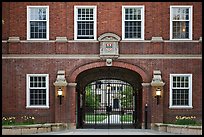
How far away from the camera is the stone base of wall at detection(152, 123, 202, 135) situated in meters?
21.4

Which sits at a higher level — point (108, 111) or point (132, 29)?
point (132, 29)

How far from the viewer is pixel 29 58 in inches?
993

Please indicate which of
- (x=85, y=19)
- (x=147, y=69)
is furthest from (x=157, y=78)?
(x=85, y=19)

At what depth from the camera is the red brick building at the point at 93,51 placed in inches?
989

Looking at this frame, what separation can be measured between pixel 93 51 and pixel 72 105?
3.21 metres

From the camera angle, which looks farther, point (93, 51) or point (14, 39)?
point (93, 51)

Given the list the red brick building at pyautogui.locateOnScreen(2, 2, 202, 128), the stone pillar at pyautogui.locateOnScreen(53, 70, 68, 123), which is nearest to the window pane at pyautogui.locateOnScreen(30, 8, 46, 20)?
the red brick building at pyautogui.locateOnScreen(2, 2, 202, 128)

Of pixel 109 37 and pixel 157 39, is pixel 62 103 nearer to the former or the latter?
pixel 109 37

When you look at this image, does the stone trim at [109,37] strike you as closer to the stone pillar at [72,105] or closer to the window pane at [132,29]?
the window pane at [132,29]

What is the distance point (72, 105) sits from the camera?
2509 centimetres

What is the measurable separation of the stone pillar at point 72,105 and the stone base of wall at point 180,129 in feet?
15.0

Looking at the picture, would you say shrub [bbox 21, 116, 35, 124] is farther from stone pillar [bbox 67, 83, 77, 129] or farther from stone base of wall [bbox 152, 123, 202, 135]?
stone base of wall [bbox 152, 123, 202, 135]

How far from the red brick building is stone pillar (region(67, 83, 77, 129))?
0.06 metres

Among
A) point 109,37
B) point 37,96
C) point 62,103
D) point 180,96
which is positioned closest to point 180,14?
point 109,37
